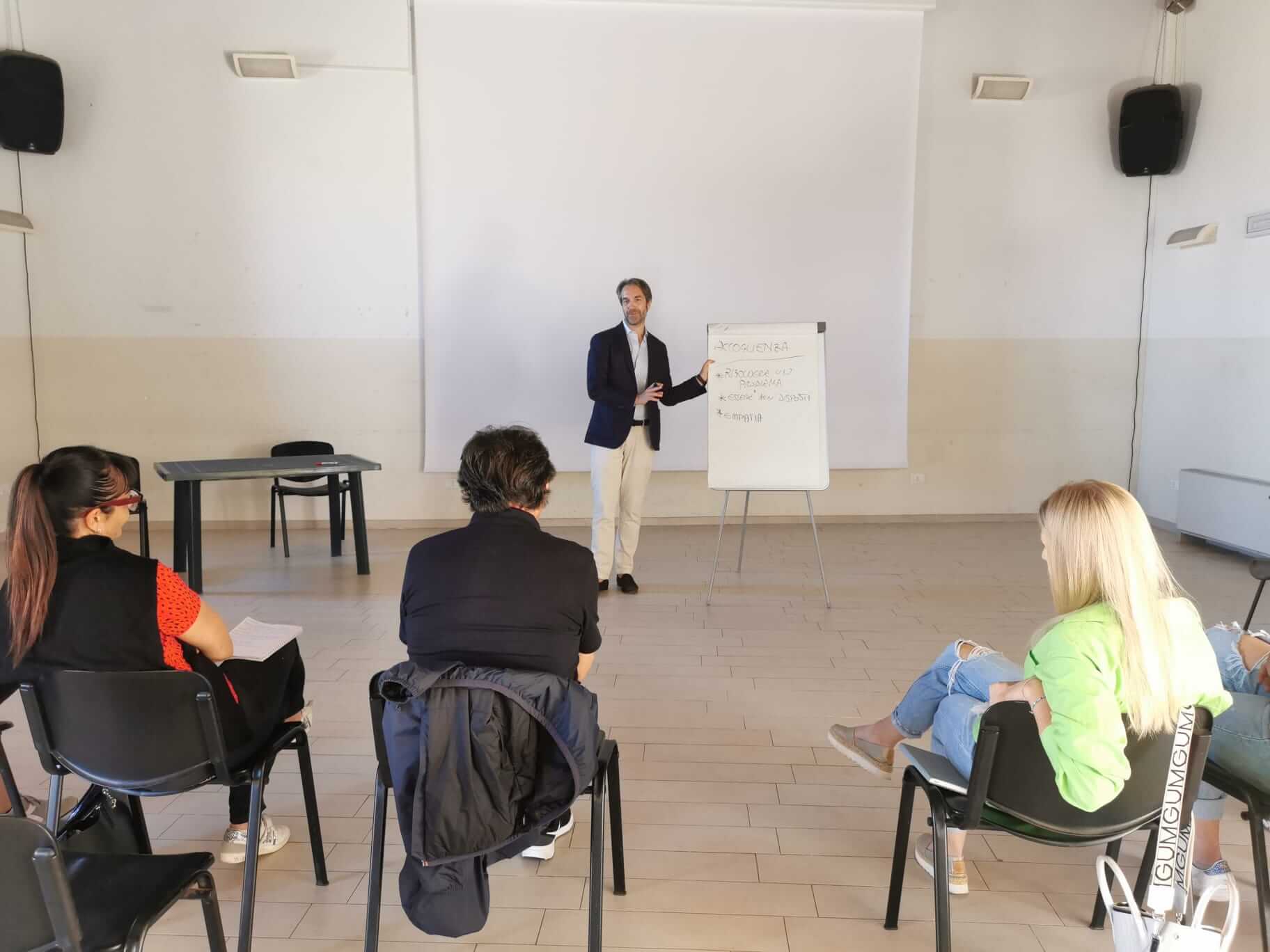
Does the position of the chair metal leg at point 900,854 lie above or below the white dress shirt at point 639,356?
below

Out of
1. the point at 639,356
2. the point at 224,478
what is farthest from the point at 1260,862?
the point at 224,478

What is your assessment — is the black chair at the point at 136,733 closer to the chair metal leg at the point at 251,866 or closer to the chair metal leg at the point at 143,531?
the chair metal leg at the point at 251,866

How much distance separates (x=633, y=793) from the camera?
8.59 feet

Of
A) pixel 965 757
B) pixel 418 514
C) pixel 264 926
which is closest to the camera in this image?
pixel 965 757

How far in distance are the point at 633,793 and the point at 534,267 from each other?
4203 mm

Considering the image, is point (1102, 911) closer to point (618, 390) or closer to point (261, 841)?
point (261, 841)

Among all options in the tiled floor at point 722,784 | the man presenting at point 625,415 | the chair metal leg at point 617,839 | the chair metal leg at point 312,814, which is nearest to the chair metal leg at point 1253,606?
the tiled floor at point 722,784

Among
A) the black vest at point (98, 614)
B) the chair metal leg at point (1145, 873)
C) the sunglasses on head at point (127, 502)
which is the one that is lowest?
the chair metal leg at point (1145, 873)

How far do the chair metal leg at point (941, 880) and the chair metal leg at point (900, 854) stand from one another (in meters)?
0.16

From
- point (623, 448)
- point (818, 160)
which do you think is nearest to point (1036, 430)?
point (818, 160)

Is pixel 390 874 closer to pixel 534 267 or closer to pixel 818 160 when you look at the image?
pixel 534 267

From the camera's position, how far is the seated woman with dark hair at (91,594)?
1.73m

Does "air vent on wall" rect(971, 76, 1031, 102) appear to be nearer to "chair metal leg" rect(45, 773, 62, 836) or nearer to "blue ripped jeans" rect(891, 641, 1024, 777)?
"blue ripped jeans" rect(891, 641, 1024, 777)

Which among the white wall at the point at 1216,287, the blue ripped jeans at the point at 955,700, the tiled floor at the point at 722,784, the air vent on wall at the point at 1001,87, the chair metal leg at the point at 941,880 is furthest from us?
the air vent on wall at the point at 1001,87
